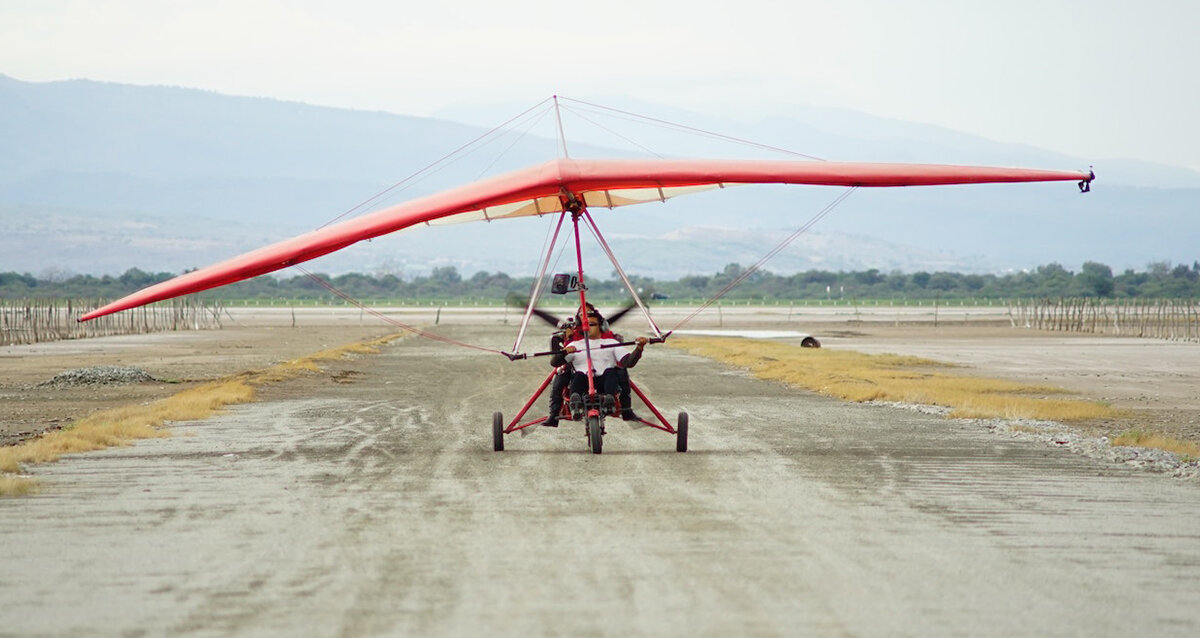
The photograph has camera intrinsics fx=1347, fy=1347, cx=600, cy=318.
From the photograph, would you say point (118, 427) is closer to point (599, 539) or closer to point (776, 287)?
point (599, 539)

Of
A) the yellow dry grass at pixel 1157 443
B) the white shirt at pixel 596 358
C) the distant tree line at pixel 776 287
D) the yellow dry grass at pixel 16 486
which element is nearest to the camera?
the yellow dry grass at pixel 16 486

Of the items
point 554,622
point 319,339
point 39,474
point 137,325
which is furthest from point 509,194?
point 137,325

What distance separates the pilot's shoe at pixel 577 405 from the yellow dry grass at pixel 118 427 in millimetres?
5026

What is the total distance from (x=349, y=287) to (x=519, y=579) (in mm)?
162034

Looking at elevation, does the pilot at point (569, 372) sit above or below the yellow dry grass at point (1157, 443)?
above

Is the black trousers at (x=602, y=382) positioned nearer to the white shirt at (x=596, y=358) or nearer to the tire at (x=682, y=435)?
the white shirt at (x=596, y=358)

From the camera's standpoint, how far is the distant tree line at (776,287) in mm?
138625

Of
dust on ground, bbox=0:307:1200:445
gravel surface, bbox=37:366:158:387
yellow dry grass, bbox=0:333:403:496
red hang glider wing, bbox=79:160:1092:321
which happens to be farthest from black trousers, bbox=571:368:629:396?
gravel surface, bbox=37:366:158:387

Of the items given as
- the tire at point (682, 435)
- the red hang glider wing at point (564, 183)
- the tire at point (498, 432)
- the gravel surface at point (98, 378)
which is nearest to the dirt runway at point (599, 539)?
the tire at point (682, 435)

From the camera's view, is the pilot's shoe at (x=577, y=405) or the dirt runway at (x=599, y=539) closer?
the dirt runway at (x=599, y=539)

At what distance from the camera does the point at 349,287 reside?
166m

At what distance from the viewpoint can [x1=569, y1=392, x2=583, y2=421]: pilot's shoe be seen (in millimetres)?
13586

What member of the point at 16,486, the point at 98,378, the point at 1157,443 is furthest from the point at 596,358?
the point at 98,378

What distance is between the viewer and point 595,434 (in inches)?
529
